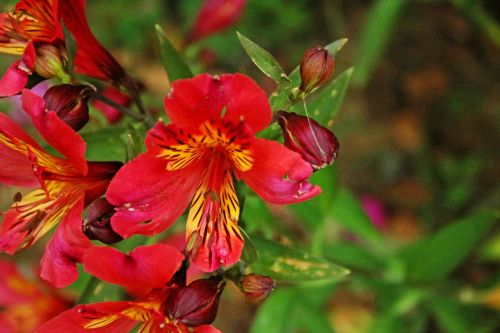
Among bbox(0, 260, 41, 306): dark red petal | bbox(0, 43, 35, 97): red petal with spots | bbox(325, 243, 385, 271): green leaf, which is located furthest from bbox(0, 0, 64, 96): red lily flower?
bbox(325, 243, 385, 271): green leaf

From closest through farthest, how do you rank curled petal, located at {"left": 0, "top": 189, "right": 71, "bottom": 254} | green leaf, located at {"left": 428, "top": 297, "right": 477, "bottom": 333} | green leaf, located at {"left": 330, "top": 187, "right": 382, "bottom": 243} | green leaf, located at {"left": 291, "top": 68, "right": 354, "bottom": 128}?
curled petal, located at {"left": 0, "top": 189, "right": 71, "bottom": 254} → green leaf, located at {"left": 291, "top": 68, "right": 354, "bottom": 128} → green leaf, located at {"left": 428, "top": 297, "right": 477, "bottom": 333} → green leaf, located at {"left": 330, "top": 187, "right": 382, "bottom": 243}

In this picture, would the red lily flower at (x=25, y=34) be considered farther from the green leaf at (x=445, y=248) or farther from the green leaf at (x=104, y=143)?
the green leaf at (x=445, y=248)

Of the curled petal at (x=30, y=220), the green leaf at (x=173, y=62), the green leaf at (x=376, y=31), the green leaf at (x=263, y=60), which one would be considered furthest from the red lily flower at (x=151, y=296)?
the green leaf at (x=376, y=31)

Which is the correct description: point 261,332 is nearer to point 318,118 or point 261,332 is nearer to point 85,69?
point 318,118

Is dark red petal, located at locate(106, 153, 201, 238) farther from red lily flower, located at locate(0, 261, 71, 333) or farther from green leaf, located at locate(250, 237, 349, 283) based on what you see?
red lily flower, located at locate(0, 261, 71, 333)

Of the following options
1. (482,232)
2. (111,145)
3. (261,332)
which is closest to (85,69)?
(111,145)

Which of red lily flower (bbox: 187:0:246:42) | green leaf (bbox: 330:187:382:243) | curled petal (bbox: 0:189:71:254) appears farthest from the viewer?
green leaf (bbox: 330:187:382:243)

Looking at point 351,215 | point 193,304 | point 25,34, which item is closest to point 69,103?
point 25,34
